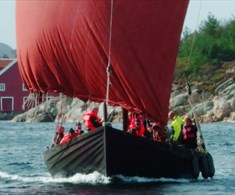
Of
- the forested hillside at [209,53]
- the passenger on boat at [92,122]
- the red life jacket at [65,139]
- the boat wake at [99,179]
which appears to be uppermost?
the forested hillside at [209,53]

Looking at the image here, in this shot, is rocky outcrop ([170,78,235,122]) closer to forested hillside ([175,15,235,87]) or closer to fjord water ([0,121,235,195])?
forested hillside ([175,15,235,87])

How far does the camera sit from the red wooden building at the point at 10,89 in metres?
127

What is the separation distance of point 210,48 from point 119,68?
83.0 metres

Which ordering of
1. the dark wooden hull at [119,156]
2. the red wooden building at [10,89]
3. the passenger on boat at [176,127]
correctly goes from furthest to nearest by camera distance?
the red wooden building at [10,89] < the passenger on boat at [176,127] < the dark wooden hull at [119,156]

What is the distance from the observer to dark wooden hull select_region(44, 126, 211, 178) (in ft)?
103

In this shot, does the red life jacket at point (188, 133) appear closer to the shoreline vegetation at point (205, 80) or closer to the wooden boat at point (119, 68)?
the wooden boat at point (119, 68)

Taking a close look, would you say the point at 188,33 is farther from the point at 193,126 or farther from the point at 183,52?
the point at 193,126

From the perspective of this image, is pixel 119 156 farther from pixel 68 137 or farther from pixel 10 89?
pixel 10 89

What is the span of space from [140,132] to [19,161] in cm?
1470

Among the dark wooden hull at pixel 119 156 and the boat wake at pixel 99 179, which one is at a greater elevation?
the dark wooden hull at pixel 119 156

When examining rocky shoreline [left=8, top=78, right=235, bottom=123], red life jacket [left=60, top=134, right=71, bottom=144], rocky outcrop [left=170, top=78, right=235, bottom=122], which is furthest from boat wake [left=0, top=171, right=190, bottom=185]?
rocky outcrop [left=170, top=78, right=235, bottom=122]

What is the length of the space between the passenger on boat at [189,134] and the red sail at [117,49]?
125cm

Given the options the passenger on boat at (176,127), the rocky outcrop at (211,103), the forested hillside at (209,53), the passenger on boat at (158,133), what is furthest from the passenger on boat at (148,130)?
the forested hillside at (209,53)

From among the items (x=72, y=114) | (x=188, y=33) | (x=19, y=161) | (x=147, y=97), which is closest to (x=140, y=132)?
(x=147, y=97)
